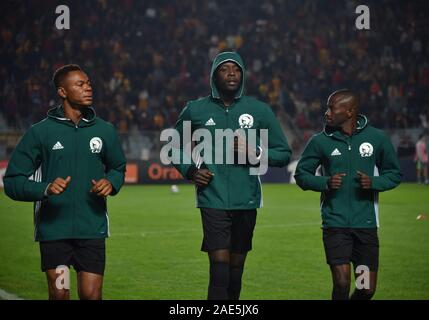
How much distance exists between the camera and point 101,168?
6.31 meters

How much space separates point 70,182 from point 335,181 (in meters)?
2.15

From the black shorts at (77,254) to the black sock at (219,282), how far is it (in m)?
0.98

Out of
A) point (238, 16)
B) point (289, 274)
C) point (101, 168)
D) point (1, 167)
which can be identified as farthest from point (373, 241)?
point (238, 16)

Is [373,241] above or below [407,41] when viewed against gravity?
below

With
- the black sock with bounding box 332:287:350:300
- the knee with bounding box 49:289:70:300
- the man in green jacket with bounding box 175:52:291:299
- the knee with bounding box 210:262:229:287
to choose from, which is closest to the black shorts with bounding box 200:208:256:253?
the man in green jacket with bounding box 175:52:291:299

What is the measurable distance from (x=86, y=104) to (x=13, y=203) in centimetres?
1412

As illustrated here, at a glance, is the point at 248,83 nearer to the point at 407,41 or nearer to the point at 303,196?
the point at 407,41

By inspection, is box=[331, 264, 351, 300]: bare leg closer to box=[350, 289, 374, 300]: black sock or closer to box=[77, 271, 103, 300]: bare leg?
box=[350, 289, 374, 300]: black sock

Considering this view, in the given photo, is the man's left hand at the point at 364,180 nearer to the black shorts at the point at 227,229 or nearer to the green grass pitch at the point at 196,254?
the black shorts at the point at 227,229

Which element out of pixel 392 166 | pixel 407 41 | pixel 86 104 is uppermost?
pixel 407 41

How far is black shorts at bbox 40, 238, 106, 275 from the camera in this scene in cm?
612

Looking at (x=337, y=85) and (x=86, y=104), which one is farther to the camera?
(x=337, y=85)

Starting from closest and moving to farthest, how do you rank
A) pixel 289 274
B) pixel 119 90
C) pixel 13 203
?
1. pixel 289 274
2. pixel 13 203
3. pixel 119 90

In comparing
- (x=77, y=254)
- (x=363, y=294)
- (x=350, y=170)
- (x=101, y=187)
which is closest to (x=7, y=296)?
(x=77, y=254)
